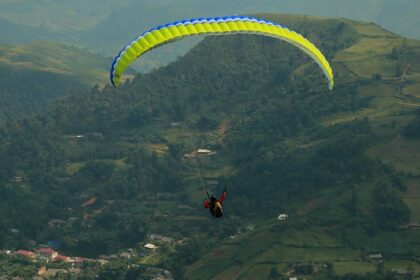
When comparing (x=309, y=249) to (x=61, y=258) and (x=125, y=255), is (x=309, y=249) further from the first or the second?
(x=61, y=258)

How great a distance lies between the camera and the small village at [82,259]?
416 ft

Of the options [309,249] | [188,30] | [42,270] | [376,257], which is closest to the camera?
[188,30]

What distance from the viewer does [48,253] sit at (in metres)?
145

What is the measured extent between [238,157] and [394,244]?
67.8m

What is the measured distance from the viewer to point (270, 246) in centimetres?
12675

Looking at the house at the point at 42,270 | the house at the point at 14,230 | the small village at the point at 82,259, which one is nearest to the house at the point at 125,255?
the small village at the point at 82,259

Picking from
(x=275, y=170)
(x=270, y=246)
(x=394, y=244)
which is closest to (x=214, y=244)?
(x=270, y=246)

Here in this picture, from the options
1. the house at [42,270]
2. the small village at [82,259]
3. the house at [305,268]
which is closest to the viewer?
the house at [305,268]

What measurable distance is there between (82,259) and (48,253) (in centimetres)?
722

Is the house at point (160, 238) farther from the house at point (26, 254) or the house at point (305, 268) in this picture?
the house at point (305, 268)

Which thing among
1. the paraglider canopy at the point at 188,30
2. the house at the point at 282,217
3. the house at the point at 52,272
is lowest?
the house at the point at 52,272

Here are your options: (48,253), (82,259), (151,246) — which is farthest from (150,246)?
(48,253)

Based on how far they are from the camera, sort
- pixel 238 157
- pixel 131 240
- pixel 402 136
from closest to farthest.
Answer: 1. pixel 131 240
2. pixel 402 136
3. pixel 238 157

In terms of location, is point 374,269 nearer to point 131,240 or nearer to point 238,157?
point 131,240
